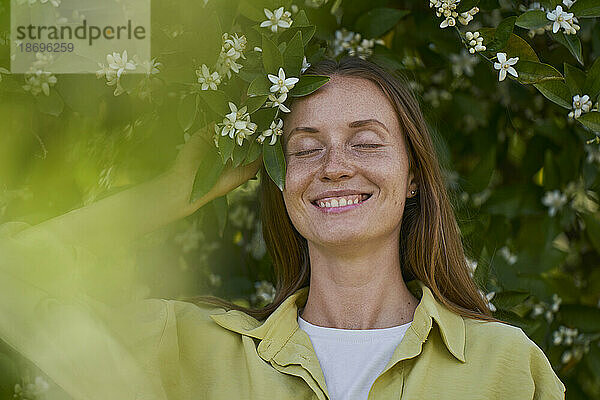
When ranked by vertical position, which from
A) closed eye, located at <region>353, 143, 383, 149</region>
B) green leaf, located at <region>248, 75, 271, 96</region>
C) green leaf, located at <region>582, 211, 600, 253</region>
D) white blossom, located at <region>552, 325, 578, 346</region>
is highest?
green leaf, located at <region>248, 75, 271, 96</region>

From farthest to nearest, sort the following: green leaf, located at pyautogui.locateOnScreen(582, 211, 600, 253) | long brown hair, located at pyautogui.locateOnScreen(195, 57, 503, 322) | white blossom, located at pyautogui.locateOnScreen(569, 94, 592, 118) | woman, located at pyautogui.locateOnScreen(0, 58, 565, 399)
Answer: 1. green leaf, located at pyautogui.locateOnScreen(582, 211, 600, 253)
2. long brown hair, located at pyautogui.locateOnScreen(195, 57, 503, 322)
3. white blossom, located at pyautogui.locateOnScreen(569, 94, 592, 118)
4. woman, located at pyautogui.locateOnScreen(0, 58, 565, 399)

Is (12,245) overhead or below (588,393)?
overhead

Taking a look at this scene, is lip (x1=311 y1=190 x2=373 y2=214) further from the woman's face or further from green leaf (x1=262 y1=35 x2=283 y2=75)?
green leaf (x1=262 y1=35 x2=283 y2=75)

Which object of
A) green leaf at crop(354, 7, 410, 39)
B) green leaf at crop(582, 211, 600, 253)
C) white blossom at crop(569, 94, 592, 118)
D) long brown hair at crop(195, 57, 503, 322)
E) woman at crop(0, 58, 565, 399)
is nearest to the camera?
woman at crop(0, 58, 565, 399)

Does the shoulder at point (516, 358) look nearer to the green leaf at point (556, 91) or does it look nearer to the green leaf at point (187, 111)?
the green leaf at point (556, 91)

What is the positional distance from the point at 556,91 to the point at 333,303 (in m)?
0.59

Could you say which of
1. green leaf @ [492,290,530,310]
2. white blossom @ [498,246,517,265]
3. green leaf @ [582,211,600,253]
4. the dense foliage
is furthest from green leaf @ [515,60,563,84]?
green leaf @ [582,211,600,253]

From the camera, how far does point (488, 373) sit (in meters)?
1.58

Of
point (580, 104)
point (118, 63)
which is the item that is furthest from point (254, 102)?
point (580, 104)

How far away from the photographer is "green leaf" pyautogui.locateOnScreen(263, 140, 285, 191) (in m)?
1.66

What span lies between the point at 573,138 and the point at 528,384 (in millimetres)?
1140

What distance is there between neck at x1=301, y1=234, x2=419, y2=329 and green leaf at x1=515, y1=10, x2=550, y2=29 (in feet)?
1.60

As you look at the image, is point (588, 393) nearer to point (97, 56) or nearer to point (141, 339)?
point (141, 339)

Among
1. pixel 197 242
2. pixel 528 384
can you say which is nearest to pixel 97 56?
pixel 197 242
